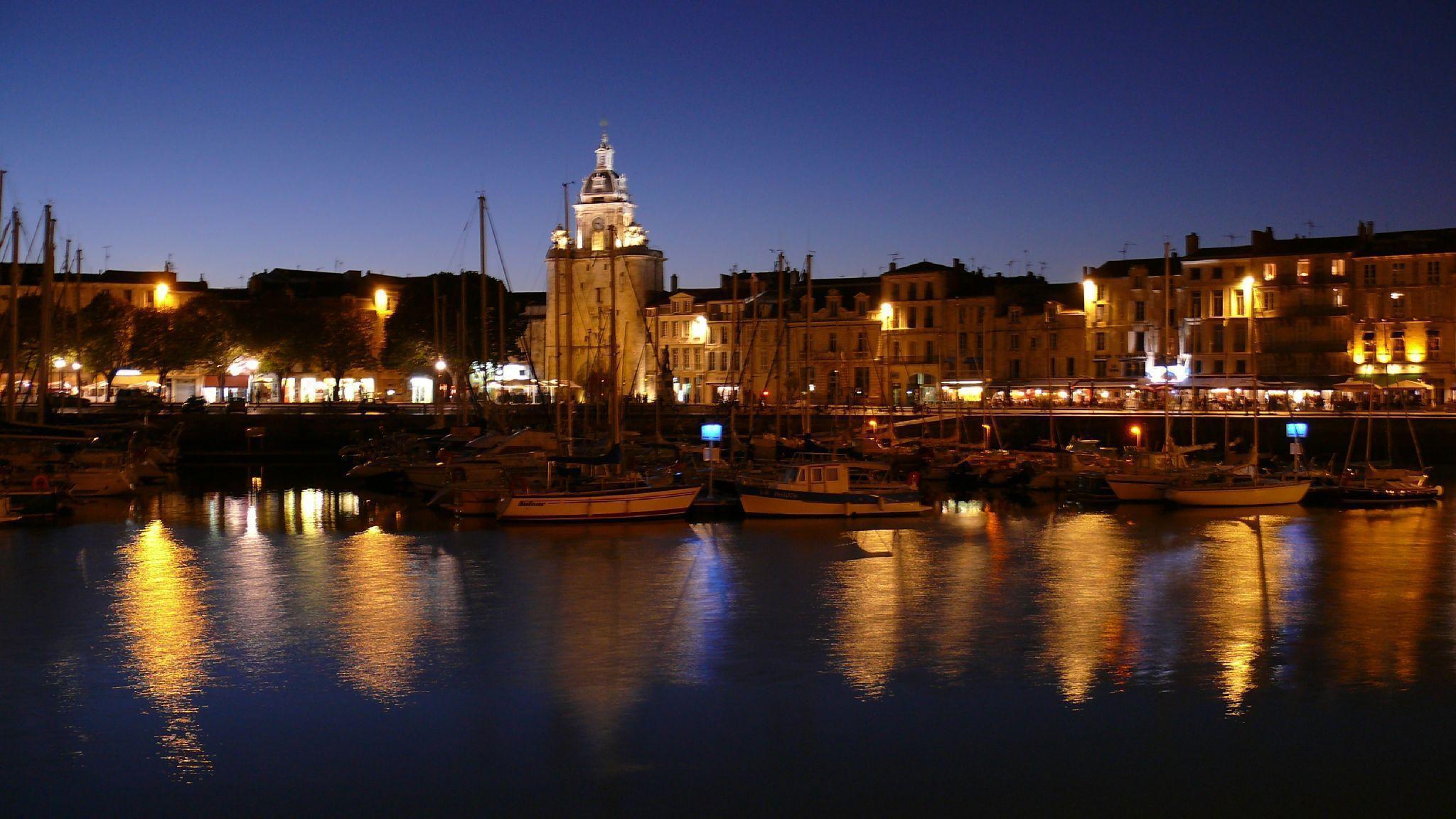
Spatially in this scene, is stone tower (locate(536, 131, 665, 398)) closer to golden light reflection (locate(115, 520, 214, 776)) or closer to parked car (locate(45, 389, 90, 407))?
parked car (locate(45, 389, 90, 407))

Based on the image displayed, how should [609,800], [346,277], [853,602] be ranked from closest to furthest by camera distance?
[609,800] → [853,602] → [346,277]

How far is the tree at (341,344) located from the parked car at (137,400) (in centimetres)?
1118

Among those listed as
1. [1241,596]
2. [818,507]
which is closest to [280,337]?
[818,507]

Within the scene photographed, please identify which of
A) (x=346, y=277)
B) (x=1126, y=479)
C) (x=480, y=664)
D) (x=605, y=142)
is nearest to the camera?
(x=480, y=664)

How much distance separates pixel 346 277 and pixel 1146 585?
89429 mm

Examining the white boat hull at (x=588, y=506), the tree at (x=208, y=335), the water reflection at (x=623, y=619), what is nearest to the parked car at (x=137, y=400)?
the tree at (x=208, y=335)

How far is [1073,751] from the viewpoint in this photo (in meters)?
17.5

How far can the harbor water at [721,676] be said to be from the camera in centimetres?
1644

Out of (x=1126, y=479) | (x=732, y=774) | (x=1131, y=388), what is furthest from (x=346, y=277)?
(x=732, y=774)

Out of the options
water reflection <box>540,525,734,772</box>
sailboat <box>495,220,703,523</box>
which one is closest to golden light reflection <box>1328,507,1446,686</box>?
water reflection <box>540,525,734,772</box>

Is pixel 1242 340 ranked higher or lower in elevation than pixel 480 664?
higher

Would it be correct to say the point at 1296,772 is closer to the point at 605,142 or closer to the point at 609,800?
the point at 609,800

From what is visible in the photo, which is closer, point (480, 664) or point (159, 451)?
point (480, 664)

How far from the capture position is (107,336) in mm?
83188
